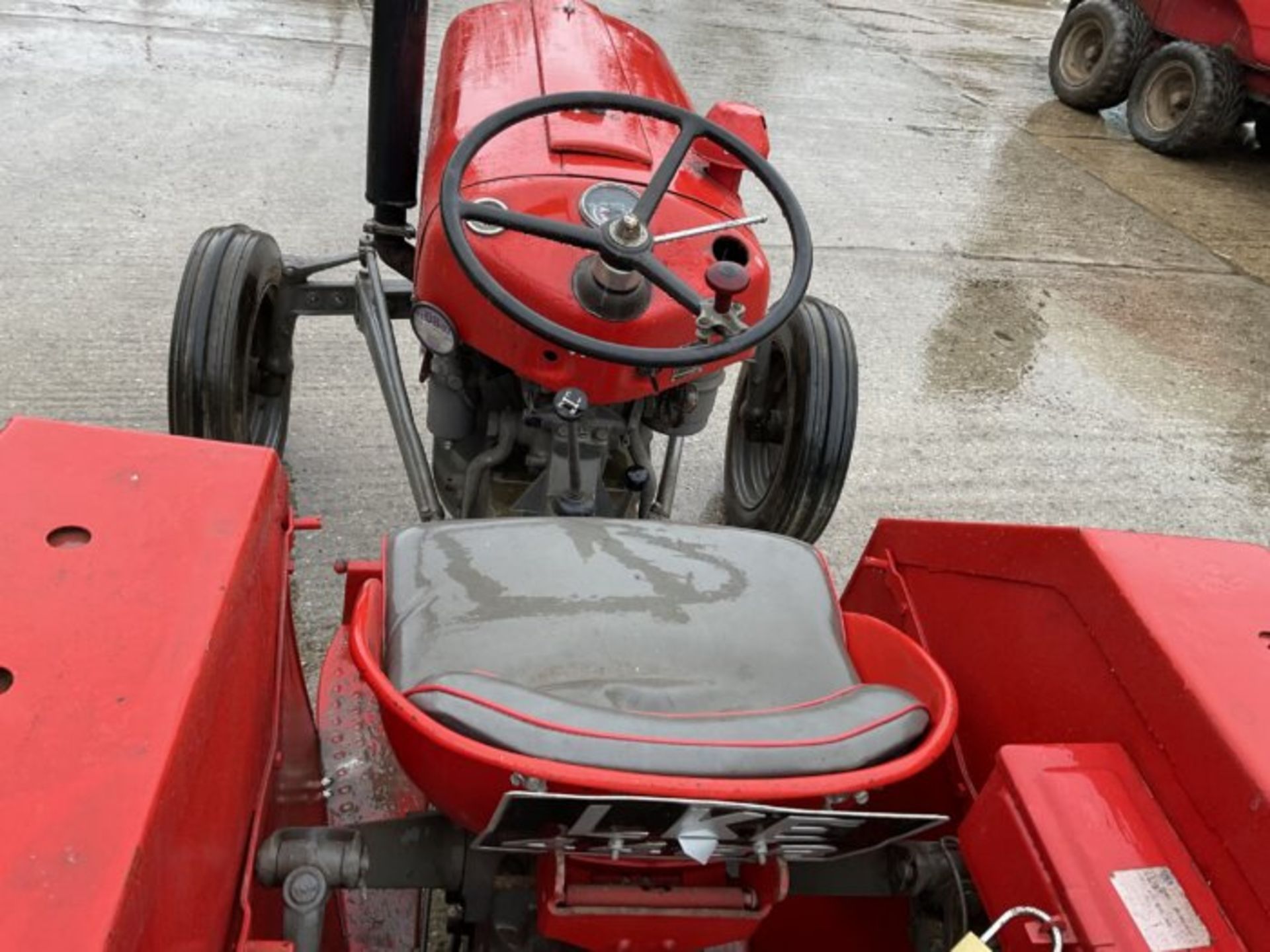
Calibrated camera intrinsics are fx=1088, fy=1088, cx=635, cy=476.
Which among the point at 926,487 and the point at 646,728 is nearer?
the point at 646,728

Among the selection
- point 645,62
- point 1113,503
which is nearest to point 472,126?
point 645,62

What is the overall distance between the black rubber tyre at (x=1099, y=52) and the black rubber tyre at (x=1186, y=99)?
147mm

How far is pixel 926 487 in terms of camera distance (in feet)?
9.33

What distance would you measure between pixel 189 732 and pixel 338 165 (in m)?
3.48

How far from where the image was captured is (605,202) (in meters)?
1.66

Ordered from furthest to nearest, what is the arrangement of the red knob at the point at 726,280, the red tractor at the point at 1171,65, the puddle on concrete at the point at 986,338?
the red tractor at the point at 1171,65 < the puddle on concrete at the point at 986,338 < the red knob at the point at 726,280

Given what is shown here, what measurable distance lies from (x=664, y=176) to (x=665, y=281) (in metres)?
0.19

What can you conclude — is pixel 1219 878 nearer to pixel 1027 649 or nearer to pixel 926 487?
pixel 1027 649

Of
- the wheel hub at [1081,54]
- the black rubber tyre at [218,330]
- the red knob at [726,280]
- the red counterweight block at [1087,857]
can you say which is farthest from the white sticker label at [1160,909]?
→ the wheel hub at [1081,54]

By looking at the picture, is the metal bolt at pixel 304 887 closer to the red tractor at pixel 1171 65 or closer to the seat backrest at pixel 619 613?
the seat backrest at pixel 619 613

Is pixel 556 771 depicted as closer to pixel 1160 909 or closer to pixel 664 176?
pixel 1160 909

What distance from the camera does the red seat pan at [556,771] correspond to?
87 cm

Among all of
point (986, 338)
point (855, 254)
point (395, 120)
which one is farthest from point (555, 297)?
point (855, 254)

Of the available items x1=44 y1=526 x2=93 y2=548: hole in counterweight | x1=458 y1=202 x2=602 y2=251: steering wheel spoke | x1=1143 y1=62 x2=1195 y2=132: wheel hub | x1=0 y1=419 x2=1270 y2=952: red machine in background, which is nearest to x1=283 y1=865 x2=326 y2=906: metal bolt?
x1=0 y1=419 x2=1270 y2=952: red machine in background
